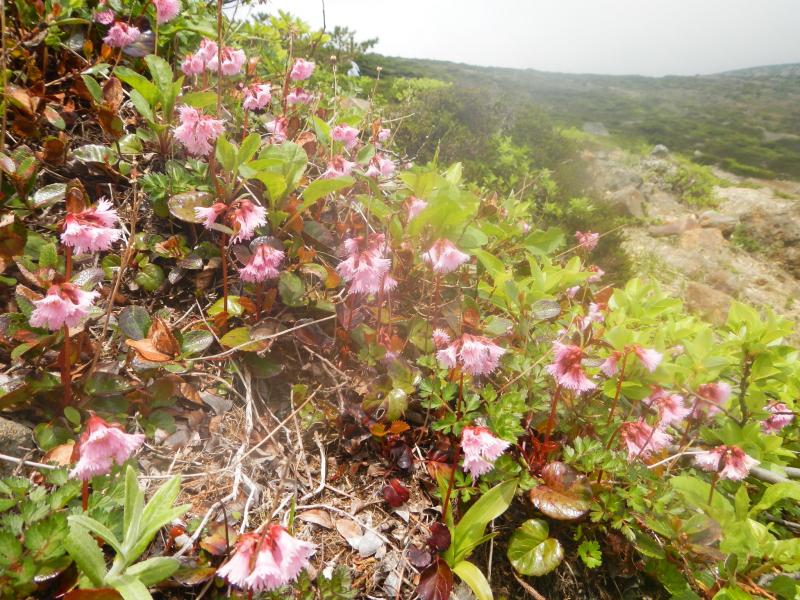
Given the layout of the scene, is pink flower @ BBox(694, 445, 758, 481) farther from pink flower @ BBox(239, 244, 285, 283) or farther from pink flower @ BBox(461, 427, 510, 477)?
pink flower @ BBox(239, 244, 285, 283)

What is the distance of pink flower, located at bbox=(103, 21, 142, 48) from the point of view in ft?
7.16

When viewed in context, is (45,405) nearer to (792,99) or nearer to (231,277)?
(231,277)

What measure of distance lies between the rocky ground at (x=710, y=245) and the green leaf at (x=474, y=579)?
4.45m

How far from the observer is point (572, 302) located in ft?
7.64

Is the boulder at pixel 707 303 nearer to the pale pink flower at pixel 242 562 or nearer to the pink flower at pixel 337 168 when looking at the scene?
the pink flower at pixel 337 168

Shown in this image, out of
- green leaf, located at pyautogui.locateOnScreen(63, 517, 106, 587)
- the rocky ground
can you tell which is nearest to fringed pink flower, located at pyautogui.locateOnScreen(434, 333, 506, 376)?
green leaf, located at pyautogui.locateOnScreen(63, 517, 106, 587)

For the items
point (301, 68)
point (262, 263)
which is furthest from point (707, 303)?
point (262, 263)

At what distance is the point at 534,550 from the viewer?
1.34 metres

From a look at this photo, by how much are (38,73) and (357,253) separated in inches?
72.1

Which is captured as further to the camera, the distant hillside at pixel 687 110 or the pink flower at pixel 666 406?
the distant hillside at pixel 687 110

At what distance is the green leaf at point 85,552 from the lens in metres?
0.87

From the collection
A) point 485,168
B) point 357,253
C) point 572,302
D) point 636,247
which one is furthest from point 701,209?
point 357,253

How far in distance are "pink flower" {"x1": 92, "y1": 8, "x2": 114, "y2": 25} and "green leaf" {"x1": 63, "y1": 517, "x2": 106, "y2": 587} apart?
251 cm

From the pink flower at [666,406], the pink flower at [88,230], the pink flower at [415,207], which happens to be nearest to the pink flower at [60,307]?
the pink flower at [88,230]
